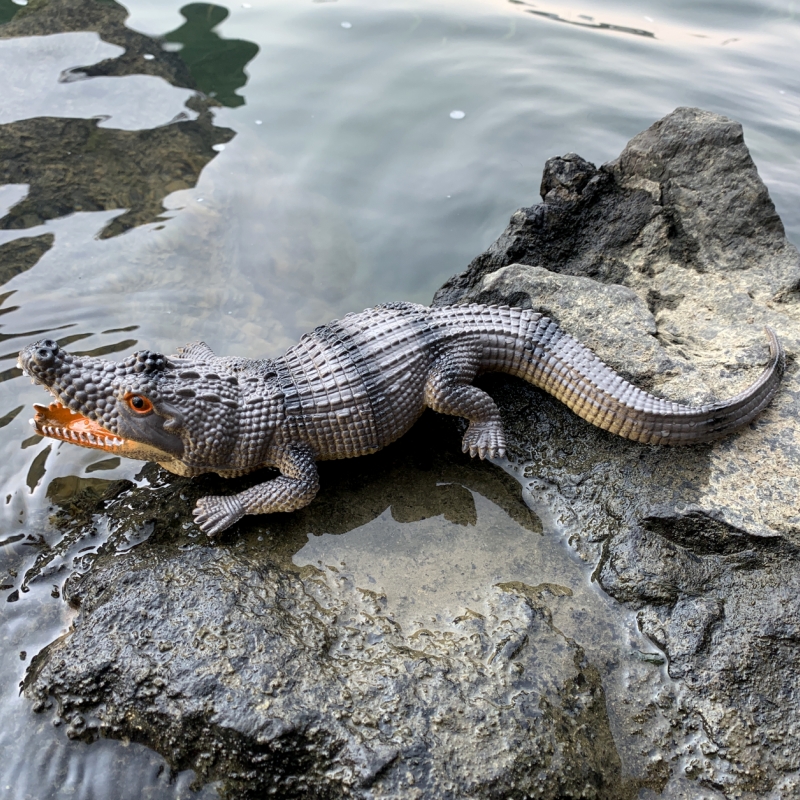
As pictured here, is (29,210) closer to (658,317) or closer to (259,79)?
(259,79)

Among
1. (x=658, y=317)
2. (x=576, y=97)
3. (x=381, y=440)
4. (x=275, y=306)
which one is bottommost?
(x=275, y=306)

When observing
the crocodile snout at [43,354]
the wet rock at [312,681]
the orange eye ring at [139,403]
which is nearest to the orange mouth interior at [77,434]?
the orange eye ring at [139,403]

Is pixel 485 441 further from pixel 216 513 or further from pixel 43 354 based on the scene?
pixel 43 354

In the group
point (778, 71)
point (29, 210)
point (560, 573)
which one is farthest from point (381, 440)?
point (778, 71)

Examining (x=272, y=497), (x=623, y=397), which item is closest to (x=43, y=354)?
(x=272, y=497)

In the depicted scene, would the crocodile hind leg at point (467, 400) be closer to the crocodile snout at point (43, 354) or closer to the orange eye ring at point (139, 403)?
the orange eye ring at point (139, 403)

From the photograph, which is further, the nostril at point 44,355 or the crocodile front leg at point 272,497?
the crocodile front leg at point 272,497
